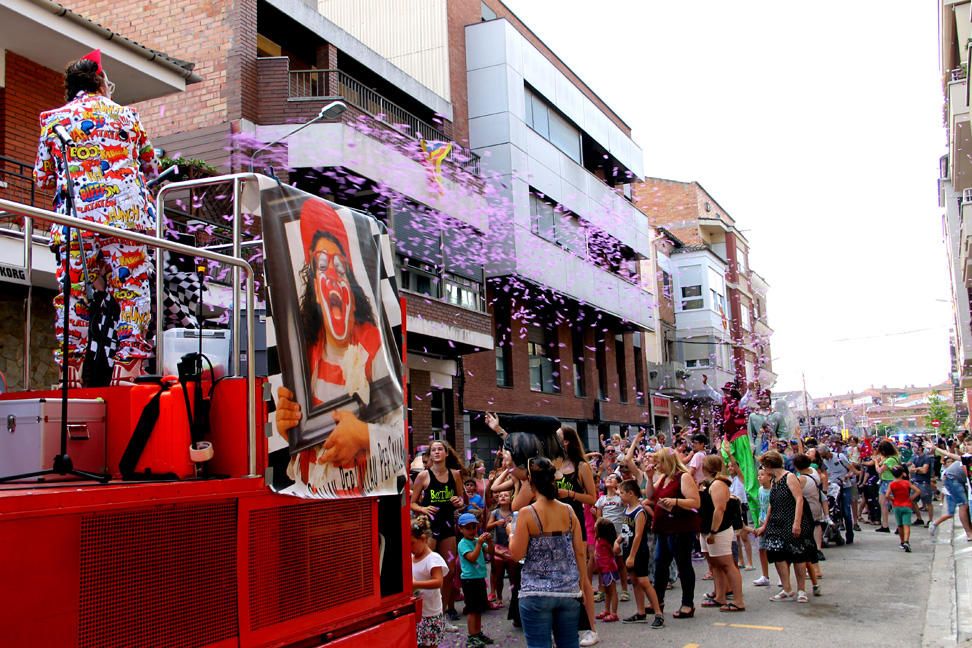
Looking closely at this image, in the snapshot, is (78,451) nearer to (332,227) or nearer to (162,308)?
(162,308)

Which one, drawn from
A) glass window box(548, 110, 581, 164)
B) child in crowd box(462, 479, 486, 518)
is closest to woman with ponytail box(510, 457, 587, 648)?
child in crowd box(462, 479, 486, 518)

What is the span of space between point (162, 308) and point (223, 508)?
1.29 metres

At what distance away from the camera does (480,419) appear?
2248cm

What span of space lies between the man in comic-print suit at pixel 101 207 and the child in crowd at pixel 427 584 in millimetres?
3086

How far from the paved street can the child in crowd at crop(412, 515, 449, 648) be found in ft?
5.47

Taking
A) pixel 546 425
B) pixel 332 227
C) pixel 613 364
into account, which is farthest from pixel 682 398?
pixel 332 227

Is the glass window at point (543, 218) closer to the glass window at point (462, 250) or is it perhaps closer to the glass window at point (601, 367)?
the glass window at point (462, 250)

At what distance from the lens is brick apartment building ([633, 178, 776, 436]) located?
41719mm

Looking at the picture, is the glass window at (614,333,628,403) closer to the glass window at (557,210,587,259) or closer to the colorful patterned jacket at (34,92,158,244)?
the glass window at (557,210,587,259)

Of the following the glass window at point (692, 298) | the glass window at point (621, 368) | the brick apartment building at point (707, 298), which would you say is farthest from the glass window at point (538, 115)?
the glass window at point (692, 298)

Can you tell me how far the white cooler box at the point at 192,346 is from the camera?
404 centimetres

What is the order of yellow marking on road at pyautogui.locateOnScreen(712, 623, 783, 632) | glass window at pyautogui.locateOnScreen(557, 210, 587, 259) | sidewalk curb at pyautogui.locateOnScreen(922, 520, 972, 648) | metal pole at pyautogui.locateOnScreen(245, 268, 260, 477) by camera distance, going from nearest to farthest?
metal pole at pyautogui.locateOnScreen(245, 268, 260, 477) < sidewalk curb at pyautogui.locateOnScreen(922, 520, 972, 648) < yellow marking on road at pyautogui.locateOnScreen(712, 623, 783, 632) < glass window at pyautogui.locateOnScreen(557, 210, 587, 259)

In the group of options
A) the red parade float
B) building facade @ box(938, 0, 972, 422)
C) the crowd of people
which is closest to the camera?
the red parade float

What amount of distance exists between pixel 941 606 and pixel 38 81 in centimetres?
1323
